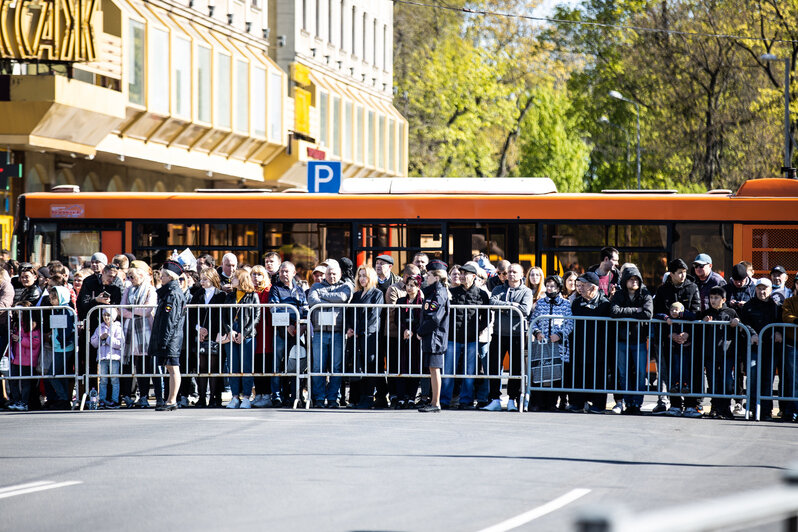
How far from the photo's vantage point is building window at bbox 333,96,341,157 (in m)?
49.9

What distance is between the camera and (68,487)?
29.8 ft

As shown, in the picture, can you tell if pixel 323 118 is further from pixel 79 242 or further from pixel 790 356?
pixel 790 356

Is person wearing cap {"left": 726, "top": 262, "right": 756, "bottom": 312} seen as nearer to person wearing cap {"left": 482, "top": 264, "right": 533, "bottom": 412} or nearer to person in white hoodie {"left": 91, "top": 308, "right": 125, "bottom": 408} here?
person wearing cap {"left": 482, "top": 264, "right": 533, "bottom": 412}

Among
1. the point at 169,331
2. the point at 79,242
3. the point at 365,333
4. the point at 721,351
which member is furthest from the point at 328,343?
the point at 79,242

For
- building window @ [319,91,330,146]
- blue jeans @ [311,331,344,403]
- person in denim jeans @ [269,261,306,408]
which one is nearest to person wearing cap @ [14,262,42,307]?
person in denim jeans @ [269,261,306,408]

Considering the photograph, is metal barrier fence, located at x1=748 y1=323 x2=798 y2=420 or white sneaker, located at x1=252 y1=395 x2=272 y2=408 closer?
metal barrier fence, located at x1=748 y1=323 x2=798 y2=420

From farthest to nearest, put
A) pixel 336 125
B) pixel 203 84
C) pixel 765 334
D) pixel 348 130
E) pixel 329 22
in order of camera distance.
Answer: pixel 348 130 → pixel 329 22 → pixel 336 125 → pixel 203 84 → pixel 765 334

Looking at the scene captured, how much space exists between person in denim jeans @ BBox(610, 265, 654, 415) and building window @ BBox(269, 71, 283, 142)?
95.4 ft

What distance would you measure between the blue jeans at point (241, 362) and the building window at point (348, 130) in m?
36.6

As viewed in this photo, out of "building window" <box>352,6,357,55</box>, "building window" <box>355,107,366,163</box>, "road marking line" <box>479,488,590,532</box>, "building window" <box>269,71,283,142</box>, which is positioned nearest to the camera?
"road marking line" <box>479,488,590,532</box>

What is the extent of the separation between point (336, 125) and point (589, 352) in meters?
36.0

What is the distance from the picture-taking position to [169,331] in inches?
586

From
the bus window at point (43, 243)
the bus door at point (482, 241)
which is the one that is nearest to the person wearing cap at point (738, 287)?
the bus door at point (482, 241)

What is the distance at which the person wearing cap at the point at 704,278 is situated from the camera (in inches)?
609
